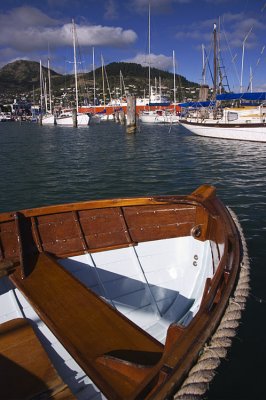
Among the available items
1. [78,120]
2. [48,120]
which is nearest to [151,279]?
[78,120]

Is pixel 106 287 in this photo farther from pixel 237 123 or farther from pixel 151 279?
pixel 237 123

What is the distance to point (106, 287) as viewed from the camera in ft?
15.3

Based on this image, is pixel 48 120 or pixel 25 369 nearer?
pixel 25 369

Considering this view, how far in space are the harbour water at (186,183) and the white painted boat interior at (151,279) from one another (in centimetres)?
93

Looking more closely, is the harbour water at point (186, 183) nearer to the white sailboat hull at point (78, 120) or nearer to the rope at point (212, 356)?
the rope at point (212, 356)

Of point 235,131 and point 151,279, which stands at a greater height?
point 235,131

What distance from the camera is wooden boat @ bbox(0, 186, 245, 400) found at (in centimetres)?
273

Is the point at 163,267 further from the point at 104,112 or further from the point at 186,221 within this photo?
the point at 104,112

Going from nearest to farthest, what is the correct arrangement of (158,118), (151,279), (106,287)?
(106,287)
(151,279)
(158,118)

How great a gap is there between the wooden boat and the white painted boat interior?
0.02 meters

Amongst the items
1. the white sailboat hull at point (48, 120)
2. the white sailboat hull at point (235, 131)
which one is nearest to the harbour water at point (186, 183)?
the white sailboat hull at point (235, 131)

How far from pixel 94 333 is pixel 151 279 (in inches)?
77.9

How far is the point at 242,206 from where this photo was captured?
35.0 ft

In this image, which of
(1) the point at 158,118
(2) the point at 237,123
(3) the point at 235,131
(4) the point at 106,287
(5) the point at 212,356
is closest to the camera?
(5) the point at 212,356
